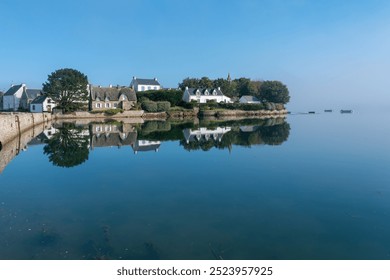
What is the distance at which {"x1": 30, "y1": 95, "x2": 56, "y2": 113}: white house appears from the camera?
7362 centimetres

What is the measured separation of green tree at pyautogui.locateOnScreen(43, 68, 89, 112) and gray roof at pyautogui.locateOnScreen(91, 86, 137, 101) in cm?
606

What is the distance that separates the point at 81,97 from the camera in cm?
7006

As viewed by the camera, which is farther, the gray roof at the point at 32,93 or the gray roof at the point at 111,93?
the gray roof at the point at 32,93

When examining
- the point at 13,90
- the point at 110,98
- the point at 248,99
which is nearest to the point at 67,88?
the point at 110,98

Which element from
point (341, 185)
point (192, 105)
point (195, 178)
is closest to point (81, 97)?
Result: point (192, 105)

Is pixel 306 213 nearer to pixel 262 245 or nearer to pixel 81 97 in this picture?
pixel 262 245

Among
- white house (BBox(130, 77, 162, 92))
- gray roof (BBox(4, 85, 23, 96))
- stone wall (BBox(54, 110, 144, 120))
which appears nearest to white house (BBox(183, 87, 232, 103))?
white house (BBox(130, 77, 162, 92))

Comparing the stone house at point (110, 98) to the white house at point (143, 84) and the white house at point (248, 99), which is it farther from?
the white house at point (248, 99)

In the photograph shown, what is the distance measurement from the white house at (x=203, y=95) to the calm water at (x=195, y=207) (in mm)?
69701

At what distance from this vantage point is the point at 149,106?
7750 centimetres

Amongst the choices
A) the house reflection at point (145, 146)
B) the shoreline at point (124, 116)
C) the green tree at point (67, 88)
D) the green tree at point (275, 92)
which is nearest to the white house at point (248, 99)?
the green tree at point (275, 92)

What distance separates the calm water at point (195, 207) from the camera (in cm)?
815

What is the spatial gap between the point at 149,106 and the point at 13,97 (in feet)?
119

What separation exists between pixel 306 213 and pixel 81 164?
14518 millimetres
